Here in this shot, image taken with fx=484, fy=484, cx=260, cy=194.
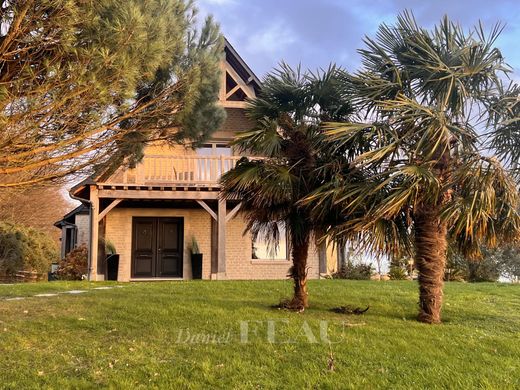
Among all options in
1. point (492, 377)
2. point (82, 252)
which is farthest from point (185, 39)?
point (82, 252)

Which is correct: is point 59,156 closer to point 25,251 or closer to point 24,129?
point 24,129

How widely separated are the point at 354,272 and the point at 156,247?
690cm

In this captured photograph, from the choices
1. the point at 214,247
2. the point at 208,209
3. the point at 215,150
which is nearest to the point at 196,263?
the point at 214,247

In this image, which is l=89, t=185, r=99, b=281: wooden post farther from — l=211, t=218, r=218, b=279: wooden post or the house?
l=211, t=218, r=218, b=279: wooden post

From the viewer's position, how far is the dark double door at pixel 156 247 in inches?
661

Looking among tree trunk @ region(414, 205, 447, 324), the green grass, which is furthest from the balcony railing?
tree trunk @ region(414, 205, 447, 324)

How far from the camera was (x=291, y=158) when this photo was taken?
26.0 ft

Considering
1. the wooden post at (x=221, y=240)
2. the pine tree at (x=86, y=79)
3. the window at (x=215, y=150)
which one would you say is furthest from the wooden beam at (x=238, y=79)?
the pine tree at (x=86, y=79)

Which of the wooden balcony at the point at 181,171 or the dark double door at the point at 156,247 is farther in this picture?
the dark double door at the point at 156,247

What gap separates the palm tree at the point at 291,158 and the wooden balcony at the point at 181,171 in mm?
7147

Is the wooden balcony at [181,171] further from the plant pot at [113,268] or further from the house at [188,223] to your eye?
the plant pot at [113,268]

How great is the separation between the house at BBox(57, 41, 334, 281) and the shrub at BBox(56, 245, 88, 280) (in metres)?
0.46

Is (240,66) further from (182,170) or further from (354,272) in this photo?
(354,272)

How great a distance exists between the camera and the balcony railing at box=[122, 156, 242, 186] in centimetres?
1540
